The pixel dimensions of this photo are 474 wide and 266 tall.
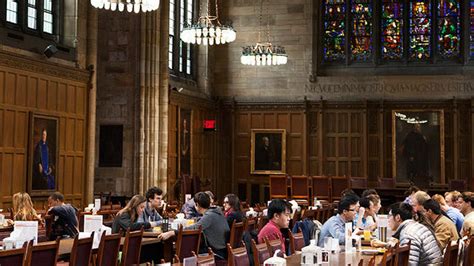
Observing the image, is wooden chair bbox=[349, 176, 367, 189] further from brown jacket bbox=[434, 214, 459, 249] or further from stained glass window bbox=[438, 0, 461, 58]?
brown jacket bbox=[434, 214, 459, 249]

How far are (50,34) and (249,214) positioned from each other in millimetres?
7503

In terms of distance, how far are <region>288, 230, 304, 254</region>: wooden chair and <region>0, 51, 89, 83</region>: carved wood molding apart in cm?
982

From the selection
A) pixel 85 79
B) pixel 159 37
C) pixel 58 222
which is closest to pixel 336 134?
pixel 159 37

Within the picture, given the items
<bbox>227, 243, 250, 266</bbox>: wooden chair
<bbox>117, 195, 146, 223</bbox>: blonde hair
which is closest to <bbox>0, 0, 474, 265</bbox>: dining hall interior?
<bbox>117, 195, 146, 223</bbox>: blonde hair

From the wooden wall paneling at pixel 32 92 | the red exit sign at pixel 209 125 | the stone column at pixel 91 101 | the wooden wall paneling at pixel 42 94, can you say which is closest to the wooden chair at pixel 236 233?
the wooden wall paneling at pixel 32 92

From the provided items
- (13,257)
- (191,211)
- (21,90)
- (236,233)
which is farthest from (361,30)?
(13,257)

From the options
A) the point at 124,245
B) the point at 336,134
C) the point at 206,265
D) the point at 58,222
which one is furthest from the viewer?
the point at 336,134

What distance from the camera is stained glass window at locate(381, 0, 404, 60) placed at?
95.5 feet

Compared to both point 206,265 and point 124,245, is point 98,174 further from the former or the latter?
point 206,265

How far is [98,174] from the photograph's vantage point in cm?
2308

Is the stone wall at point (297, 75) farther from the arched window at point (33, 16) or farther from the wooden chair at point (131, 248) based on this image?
the wooden chair at point (131, 248)

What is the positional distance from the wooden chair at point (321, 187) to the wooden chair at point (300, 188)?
0.75 feet

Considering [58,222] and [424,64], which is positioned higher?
[424,64]

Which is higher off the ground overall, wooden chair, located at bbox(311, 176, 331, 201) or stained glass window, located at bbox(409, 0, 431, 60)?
stained glass window, located at bbox(409, 0, 431, 60)
